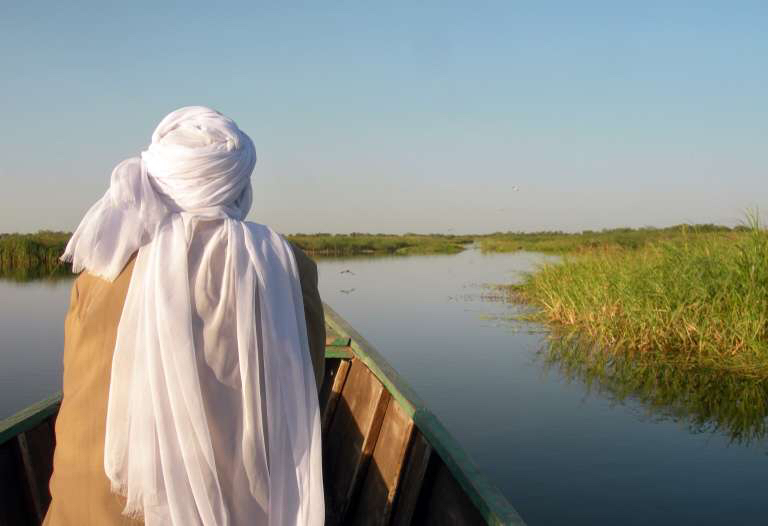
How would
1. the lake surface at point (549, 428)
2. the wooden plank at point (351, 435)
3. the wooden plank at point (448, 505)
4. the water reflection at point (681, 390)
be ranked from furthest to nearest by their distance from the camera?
the water reflection at point (681, 390), the lake surface at point (549, 428), the wooden plank at point (351, 435), the wooden plank at point (448, 505)

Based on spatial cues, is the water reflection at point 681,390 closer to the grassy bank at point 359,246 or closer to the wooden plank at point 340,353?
the wooden plank at point 340,353

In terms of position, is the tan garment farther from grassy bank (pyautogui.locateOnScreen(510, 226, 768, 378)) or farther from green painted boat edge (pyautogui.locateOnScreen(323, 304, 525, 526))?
grassy bank (pyautogui.locateOnScreen(510, 226, 768, 378))

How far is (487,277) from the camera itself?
22.4 meters

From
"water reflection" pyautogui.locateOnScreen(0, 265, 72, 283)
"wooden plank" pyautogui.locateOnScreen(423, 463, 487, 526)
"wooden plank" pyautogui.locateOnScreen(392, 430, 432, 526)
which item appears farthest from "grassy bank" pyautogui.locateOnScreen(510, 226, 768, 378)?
"water reflection" pyautogui.locateOnScreen(0, 265, 72, 283)

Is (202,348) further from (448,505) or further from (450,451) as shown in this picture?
(448,505)

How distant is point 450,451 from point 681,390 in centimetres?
566

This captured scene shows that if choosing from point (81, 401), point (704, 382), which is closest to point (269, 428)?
point (81, 401)

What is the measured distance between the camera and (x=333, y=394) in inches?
159

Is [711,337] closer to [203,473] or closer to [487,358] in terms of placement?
[487,358]

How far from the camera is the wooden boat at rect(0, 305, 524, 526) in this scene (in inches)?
93.1

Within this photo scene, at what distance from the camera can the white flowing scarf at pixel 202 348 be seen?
1389mm

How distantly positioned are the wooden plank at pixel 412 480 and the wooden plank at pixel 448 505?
57 millimetres

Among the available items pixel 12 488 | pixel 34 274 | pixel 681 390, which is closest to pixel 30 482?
pixel 12 488

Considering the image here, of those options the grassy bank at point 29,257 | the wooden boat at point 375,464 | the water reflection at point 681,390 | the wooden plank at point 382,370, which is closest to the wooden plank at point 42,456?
the wooden boat at point 375,464
